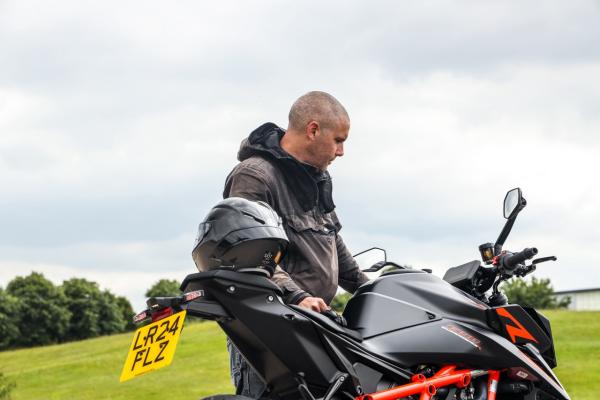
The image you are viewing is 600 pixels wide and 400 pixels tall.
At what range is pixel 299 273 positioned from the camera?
4.50 metres

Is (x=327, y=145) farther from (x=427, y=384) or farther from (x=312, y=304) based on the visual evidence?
(x=427, y=384)

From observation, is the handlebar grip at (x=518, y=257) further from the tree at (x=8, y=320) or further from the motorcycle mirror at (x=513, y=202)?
the tree at (x=8, y=320)

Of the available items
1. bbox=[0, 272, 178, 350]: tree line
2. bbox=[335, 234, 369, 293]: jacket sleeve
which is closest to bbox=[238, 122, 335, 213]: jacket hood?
bbox=[335, 234, 369, 293]: jacket sleeve

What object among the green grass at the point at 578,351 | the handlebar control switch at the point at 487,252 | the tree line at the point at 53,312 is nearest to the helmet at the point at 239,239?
the handlebar control switch at the point at 487,252

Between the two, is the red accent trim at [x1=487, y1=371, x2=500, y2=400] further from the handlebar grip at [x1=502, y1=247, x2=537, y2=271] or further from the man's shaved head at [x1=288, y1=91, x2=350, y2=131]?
the man's shaved head at [x1=288, y1=91, x2=350, y2=131]

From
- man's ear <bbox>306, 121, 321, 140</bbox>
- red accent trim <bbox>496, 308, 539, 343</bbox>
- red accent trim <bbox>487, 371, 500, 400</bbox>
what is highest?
man's ear <bbox>306, 121, 321, 140</bbox>

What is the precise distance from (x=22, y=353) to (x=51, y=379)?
336 inches

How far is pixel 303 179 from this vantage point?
461cm

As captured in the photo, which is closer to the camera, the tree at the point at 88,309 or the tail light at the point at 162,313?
the tail light at the point at 162,313

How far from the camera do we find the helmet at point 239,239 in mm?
3496

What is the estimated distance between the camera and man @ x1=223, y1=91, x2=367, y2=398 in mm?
4473

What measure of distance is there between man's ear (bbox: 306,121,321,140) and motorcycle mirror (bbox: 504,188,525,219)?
106 cm

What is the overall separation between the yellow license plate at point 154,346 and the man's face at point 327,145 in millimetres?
1575

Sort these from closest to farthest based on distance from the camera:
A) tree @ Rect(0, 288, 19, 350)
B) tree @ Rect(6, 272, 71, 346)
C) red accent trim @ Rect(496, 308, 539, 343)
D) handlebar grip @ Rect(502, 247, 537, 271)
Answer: red accent trim @ Rect(496, 308, 539, 343), handlebar grip @ Rect(502, 247, 537, 271), tree @ Rect(0, 288, 19, 350), tree @ Rect(6, 272, 71, 346)
